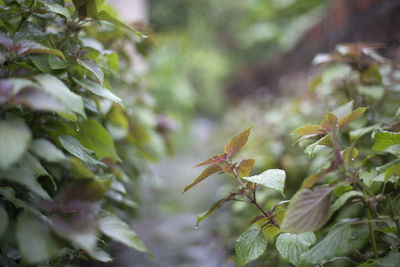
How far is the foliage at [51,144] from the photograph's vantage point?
0.48 m

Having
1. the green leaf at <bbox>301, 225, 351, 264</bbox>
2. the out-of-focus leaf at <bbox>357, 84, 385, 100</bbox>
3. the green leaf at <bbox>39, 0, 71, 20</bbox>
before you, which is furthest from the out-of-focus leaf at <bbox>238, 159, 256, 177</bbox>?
the out-of-focus leaf at <bbox>357, 84, 385, 100</bbox>

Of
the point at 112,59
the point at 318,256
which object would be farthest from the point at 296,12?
the point at 318,256

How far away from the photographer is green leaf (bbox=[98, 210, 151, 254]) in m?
0.52

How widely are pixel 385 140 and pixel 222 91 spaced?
26.4ft

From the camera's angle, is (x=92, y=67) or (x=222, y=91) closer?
(x=92, y=67)

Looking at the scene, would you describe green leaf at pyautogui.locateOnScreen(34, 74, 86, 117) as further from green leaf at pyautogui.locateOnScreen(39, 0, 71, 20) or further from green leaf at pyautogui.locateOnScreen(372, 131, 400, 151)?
green leaf at pyautogui.locateOnScreen(372, 131, 400, 151)

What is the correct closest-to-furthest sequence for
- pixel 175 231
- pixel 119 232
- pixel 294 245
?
1. pixel 119 232
2. pixel 294 245
3. pixel 175 231

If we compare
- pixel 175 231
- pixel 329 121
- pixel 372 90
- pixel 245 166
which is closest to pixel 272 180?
pixel 245 166

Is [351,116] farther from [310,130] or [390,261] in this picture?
[390,261]

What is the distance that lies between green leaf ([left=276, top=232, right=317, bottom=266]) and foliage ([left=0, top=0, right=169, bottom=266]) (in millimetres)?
334

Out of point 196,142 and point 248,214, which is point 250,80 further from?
point 248,214

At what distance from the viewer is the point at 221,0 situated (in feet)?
29.1

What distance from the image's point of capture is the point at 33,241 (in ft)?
1.51

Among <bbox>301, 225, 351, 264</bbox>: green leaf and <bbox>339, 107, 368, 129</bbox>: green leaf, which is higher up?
<bbox>339, 107, 368, 129</bbox>: green leaf
